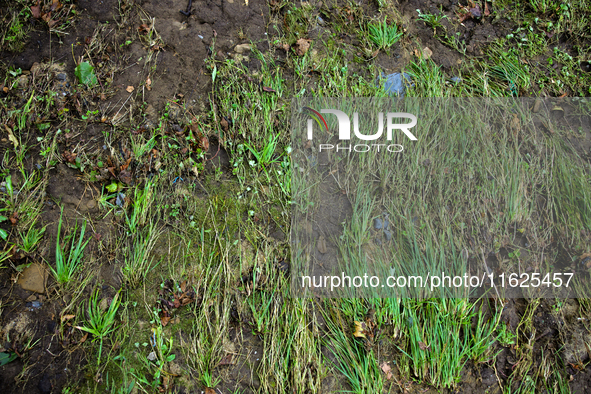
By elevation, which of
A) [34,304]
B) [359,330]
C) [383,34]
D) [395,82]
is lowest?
[359,330]

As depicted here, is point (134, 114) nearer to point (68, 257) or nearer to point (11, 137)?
point (11, 137)

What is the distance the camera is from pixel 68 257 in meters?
2.19

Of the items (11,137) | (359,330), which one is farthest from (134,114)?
(359,330)

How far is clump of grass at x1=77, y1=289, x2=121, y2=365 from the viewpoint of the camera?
2.05 m

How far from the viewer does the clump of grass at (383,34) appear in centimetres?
277

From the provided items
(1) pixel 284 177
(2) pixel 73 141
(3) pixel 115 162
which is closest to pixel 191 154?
(3) pixel 115 162

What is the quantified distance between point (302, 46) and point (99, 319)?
2.32 metres

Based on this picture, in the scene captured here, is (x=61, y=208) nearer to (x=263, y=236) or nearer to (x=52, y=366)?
(x=52, y=366)

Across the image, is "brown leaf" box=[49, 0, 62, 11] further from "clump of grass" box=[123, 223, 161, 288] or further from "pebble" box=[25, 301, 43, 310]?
"pebble" box=[25, 301, 43, 310]

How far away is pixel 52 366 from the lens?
6.56 ft

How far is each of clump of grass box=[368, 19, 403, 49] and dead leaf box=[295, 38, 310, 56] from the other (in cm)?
52

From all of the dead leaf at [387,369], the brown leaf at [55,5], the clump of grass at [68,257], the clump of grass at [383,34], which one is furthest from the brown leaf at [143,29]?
the dead leaf at [387,369]

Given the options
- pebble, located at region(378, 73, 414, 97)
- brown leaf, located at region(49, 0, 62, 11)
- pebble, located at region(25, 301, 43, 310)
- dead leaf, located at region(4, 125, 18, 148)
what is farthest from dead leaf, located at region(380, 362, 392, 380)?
brown leaf, located at region(49, 0, 62, 11)

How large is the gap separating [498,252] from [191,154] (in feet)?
7.12
